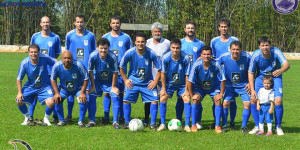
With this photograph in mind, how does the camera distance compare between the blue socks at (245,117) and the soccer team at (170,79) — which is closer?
the soccer team at (170,79)

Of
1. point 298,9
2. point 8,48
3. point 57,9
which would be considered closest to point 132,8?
point 57,9

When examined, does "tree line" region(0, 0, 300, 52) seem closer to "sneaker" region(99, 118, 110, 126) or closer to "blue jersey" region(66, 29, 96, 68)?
"blue jersey" region(66, 29, 96, 68)

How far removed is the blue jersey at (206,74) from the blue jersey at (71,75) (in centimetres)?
185


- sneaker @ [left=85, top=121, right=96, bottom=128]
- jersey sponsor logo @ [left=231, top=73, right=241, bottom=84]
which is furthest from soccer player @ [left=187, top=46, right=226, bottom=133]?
sneaker @ [left=85, top=121, right=96, bottom=128]

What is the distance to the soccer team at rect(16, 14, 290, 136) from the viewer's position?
694 cm

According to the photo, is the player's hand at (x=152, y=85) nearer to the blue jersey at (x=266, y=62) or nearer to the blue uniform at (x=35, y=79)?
the blue jersey at (x=266, y=62)

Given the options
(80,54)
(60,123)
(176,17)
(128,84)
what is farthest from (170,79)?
(176,17)

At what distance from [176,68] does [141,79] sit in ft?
2.09

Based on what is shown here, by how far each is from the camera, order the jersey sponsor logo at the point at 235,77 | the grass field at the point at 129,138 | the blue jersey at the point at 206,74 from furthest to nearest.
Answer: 1. the jersey sponsor logo at the point at 235,77
2. the blue jersey at the point at 206,74
3. the grass field at the point at 129,138

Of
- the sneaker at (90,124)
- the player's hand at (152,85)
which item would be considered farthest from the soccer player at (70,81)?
the player's hand at (152,85)

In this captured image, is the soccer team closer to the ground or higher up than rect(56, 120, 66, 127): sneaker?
higher up

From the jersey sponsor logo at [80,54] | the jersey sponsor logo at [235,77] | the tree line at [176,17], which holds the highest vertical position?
the tree line at [176,17]

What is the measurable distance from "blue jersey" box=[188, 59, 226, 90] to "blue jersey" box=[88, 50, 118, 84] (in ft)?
4.46

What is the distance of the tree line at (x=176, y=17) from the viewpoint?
40.9m
